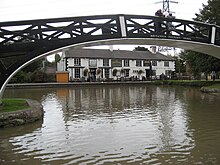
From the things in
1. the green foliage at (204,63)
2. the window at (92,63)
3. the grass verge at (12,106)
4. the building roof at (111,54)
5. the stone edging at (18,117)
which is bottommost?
the stone edging at (18,117)

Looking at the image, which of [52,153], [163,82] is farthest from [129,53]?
[52,153]

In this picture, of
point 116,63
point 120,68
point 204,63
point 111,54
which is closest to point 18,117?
A: point 204,63

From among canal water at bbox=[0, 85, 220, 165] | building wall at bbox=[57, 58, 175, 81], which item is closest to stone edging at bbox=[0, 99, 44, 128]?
canal water at bbox=[0, 85, 220, 165]

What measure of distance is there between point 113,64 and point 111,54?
2.15m

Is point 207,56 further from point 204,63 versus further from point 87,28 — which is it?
point 87,28

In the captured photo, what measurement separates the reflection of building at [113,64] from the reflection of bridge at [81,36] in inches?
1350

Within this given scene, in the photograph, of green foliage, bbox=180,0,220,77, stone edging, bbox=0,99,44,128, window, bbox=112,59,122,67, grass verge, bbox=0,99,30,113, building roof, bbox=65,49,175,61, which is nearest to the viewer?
stone edging, bbox=0,99,44,128

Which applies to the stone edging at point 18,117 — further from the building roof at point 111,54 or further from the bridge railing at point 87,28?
the building roof at point 111,54

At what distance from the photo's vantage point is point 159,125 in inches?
405

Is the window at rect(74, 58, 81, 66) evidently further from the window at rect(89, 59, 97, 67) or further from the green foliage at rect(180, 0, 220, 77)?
the green foliage at rect(180, 0, 220, 77)

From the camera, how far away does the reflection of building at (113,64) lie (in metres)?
49.2

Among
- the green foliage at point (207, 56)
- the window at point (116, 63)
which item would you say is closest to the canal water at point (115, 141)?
the green foliage at point (207, 56)

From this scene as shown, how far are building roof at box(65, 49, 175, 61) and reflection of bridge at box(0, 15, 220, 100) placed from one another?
3524 cm

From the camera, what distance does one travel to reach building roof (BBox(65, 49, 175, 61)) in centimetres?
4972
